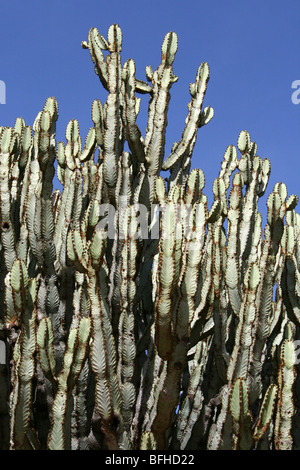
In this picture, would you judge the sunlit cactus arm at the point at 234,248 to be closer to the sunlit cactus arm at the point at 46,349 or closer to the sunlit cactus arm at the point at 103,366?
the sunlit cactus arm at the point at 103,366

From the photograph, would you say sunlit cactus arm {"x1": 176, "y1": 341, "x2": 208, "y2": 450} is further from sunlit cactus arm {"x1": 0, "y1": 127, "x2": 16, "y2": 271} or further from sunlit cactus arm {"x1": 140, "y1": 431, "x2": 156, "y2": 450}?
sunlit cactus arm {"x1": 0, "y1": 127, "x2": 16, "y2": 271}

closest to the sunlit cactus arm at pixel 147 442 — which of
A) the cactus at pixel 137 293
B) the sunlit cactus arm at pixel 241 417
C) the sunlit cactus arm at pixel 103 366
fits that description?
the cactus at pixel 137 293

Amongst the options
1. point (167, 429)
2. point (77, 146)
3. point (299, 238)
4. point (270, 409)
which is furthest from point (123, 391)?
point (299, 238)

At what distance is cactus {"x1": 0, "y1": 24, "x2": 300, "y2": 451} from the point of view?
3049 mm

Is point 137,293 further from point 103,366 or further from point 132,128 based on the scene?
point 132,128

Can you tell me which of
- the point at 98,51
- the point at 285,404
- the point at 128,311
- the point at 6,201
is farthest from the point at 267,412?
the point at 98,51

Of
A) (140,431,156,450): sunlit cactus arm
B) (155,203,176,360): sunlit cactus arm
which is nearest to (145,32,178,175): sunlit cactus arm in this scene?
(155,203,176,360): sunlit cactus arm

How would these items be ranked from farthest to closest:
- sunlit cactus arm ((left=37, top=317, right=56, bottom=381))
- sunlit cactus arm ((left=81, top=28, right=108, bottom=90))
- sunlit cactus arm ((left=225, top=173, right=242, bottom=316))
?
sunlit cactus arm ((left=81, top=28, right=108, bottom=90))
sunlit cactus arm ((left=225, top=173, right=242, bottom=316))
sunlit cactus arm ((left=37, top=317, right=56, bottom=381))

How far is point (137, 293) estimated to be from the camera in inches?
150

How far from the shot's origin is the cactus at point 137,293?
10.0 feet

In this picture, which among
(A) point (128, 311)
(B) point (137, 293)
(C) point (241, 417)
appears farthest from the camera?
(B) point (137, 293)

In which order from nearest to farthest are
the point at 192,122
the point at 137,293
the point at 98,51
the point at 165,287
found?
the point at 165,287 → the point at 137,293 → the point at 98,51 → the point at 192,122

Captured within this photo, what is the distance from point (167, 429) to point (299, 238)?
8.03 ft

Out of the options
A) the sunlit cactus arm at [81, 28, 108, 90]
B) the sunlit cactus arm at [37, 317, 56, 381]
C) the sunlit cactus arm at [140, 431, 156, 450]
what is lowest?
the sunlit cactus arm at [140, 431, 156, 450]
